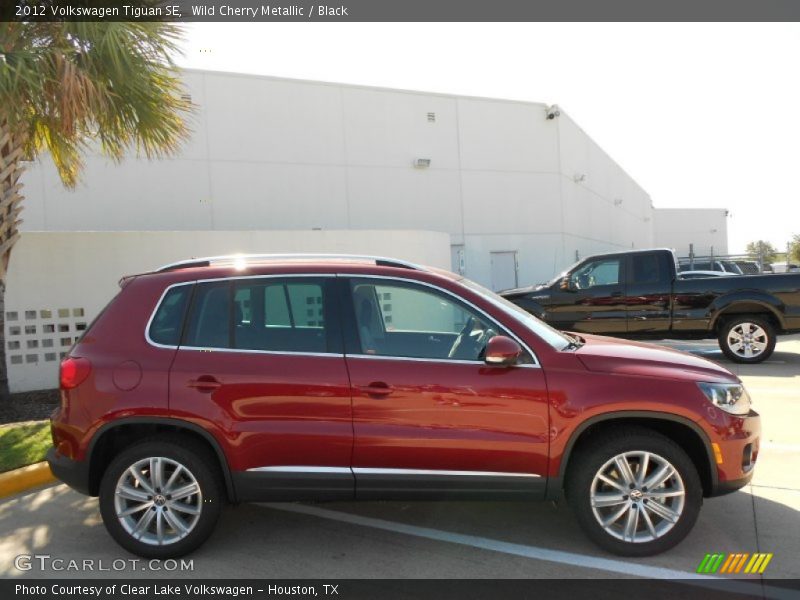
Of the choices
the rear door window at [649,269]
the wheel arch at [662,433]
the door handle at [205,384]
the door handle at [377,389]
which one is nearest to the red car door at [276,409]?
the door handle at [205,384]

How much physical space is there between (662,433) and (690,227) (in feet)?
201

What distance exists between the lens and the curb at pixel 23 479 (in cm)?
492

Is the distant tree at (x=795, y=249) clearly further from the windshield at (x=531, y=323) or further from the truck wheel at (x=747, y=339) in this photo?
the windshield at (x=531, y=323)

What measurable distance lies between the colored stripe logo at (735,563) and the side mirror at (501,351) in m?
1.60

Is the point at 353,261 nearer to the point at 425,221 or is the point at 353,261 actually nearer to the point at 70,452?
the point at 70,452

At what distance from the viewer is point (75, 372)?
12.1 feet

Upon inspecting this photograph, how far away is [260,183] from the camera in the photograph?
56.6 ft

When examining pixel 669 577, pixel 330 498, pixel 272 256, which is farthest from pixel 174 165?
pixel 669 577

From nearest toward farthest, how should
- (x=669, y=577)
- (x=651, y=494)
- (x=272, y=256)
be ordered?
1. (x=669, y=577)
2. (x=651, y=494)
3. (x=272, y=256)

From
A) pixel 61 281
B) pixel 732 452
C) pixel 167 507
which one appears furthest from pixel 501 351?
pixel 61 281

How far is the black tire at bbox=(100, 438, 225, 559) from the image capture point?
3.62 m

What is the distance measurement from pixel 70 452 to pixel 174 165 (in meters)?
13.7

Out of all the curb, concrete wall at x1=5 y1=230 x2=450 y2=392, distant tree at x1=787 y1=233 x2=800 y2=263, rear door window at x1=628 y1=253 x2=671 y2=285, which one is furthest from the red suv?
distant tree at x1=787 y1=233 x2=800 y2=263

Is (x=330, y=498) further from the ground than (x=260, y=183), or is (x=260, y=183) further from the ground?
(x=260, y=183)
